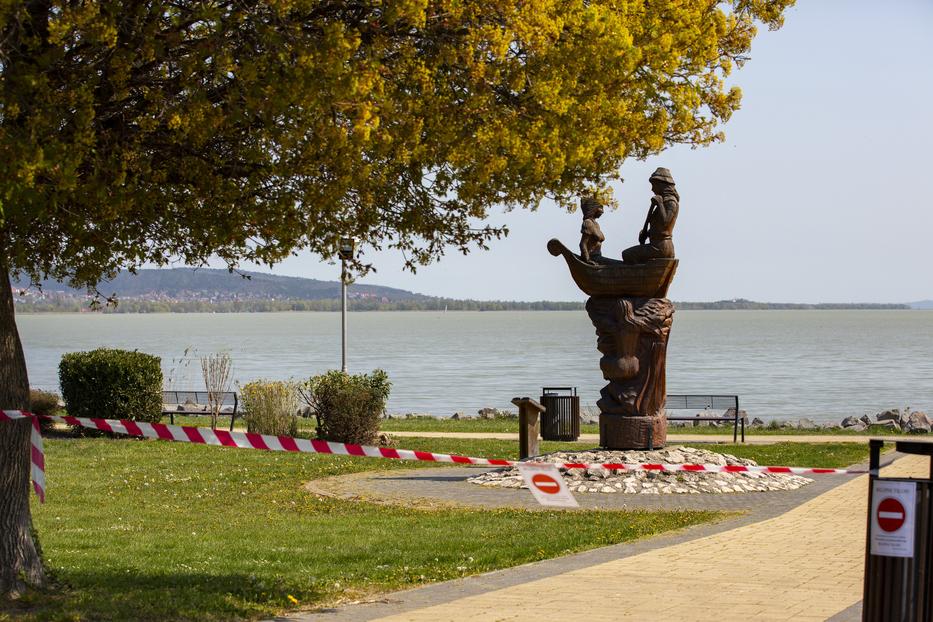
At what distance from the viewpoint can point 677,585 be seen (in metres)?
10.3

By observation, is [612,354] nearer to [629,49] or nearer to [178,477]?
[178,477]

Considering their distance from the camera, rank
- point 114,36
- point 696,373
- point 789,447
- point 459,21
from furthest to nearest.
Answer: point 696,373 → point 789,447 → point 459,21 → point 114,36

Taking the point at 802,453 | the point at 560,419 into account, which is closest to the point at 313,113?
the point at 802,453

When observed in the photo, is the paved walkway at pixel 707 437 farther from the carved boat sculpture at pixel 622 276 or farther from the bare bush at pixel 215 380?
the carved boat sculpture at pixel 622 276

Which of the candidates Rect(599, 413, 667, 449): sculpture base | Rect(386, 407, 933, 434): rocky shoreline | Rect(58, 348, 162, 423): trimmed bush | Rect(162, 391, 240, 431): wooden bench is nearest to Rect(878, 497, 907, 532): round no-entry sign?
Rect(599, 413, 667, 449): sculpture base

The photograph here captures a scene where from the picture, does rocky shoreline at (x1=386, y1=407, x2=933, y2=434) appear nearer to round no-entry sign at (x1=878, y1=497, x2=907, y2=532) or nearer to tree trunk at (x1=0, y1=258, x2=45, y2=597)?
tree trunk at (x1=0, y1=258, x2=45, y2=597)

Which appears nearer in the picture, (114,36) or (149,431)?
(114,36)

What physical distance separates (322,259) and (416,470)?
1074 cm

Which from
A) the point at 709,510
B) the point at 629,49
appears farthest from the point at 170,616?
the point at 709,510

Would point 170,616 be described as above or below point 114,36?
Answer: below

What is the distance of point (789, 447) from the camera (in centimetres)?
2477

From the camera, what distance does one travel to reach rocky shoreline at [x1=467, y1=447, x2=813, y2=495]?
1684 cm

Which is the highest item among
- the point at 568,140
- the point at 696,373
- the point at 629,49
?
the point at 629,49

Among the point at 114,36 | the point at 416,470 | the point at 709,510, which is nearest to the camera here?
the point at 114,36
